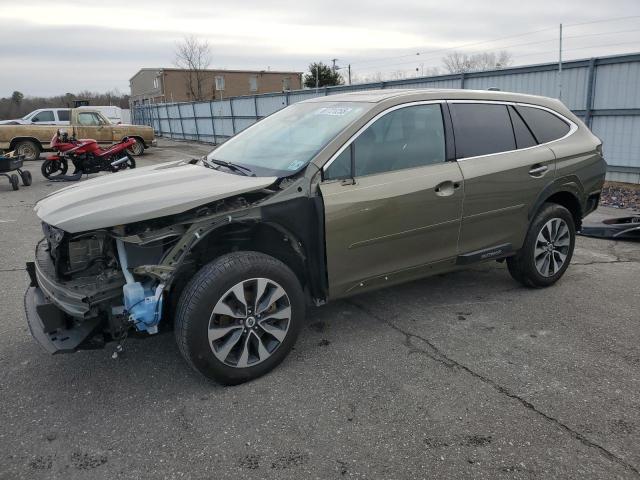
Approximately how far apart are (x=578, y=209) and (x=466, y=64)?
4232 centimetres

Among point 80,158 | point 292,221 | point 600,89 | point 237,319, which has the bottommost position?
point 237,319

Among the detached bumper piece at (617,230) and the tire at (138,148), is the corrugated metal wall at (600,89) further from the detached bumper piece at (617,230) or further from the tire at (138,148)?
the tire at (138,148)

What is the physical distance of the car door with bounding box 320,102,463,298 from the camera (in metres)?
3.37

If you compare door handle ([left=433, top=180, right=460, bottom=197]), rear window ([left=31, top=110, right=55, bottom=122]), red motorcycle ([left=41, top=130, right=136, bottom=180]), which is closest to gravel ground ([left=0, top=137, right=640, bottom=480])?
door handle ([left=433, top=180, right=460, bottom=197])

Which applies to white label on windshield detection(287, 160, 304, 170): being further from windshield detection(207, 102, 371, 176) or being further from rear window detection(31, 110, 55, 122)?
rear window detection(31, 110, 55, 122)

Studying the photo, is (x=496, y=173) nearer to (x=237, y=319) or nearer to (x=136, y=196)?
(x=237, y=319)

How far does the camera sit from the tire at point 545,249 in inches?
174

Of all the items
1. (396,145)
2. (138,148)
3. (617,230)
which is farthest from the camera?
(138,148)

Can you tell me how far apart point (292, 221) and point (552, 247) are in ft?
8.63

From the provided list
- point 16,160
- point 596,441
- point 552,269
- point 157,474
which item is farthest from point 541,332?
point 16,160

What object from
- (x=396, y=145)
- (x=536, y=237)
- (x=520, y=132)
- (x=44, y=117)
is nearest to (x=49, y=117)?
(x=44, y=117)

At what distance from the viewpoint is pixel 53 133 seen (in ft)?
58.8

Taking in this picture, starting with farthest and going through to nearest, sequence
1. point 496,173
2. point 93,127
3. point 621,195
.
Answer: point 93,127 → point 621,195 → point 496,173

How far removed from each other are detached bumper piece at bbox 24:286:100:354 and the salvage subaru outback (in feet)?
0.04
